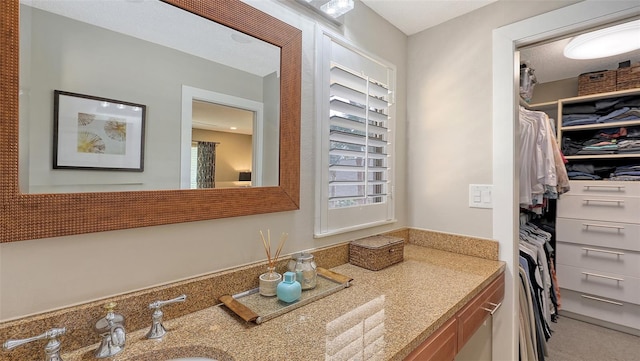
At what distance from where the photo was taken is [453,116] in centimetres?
169

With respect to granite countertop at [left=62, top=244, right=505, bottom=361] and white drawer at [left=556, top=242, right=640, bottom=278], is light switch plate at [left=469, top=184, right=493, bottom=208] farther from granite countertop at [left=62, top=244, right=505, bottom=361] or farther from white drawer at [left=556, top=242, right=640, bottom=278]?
white drawer at [left=556, top=242, right=640, bottom=278]

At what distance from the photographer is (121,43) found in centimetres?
80

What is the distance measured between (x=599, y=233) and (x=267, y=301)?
3059 millimetres

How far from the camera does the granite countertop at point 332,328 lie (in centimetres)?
71

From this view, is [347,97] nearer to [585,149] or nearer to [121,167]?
[121,167]

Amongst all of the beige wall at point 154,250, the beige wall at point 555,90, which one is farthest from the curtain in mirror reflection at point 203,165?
the beige wall at point 555,90

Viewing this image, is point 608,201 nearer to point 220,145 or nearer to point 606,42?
point 606,42

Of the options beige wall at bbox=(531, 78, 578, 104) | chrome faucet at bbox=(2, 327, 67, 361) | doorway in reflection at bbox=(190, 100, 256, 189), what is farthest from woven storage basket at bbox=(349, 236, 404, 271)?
beige wall at bbox=(531, 78, 578, 104)

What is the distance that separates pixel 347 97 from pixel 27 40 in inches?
44.8

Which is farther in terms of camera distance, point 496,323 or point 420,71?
point 420,71

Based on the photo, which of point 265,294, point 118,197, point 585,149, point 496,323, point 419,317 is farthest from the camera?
point 585,149

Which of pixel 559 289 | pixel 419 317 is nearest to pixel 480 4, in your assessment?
pixel 419 317

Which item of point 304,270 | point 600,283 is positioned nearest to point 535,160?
point 600,283

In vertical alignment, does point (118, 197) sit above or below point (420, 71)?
below
